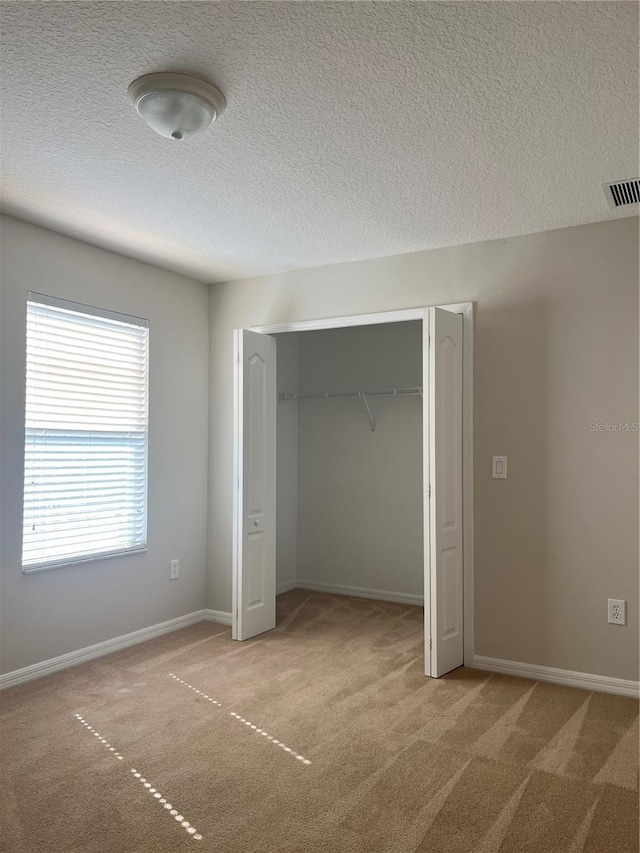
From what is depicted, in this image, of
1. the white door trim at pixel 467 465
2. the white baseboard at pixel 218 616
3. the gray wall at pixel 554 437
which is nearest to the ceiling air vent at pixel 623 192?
the gray wall at pixel 554 437

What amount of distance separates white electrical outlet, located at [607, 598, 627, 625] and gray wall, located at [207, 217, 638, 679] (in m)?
0.03

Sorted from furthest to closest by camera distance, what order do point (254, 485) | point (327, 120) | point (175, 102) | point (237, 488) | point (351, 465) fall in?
point (351, 465) → point (254, 485) → point (237, 488) → point (327, 120) → point (175, 102)

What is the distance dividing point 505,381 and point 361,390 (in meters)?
2.11

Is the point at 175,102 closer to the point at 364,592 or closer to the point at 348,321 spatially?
the point at 348,321

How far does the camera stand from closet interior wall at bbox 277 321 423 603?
18.3 feet

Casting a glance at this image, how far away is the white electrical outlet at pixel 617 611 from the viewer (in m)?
3.50

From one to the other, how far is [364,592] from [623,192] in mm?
3790

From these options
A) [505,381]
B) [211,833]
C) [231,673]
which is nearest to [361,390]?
[505,381]

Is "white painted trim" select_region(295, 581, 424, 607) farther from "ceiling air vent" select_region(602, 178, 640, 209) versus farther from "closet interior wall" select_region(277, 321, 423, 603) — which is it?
"ceiling air vent" select_region(602, 178, 640, 209)

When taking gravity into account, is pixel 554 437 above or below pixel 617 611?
above

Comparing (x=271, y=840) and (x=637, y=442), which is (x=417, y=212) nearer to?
(x=637, y=442)

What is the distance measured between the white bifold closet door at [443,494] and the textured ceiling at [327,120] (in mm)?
682

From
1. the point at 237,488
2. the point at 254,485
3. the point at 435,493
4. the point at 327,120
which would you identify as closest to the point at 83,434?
the point at 237,488

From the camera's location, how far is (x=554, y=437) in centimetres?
372
